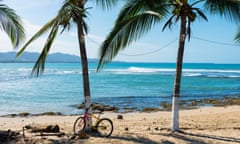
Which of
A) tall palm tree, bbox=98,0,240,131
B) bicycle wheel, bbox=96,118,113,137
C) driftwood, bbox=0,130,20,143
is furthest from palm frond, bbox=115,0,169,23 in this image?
driftwood, bbox=0,130,20,143

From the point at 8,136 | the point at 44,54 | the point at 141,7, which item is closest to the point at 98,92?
the point at 141,7

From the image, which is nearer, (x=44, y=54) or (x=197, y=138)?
(x=44, y=54)

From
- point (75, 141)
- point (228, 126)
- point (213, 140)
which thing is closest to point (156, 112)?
point (228, 126)

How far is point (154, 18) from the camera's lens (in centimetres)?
688

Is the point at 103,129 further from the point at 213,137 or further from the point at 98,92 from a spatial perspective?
the point at 98,92

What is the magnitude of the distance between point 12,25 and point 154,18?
3600 mm

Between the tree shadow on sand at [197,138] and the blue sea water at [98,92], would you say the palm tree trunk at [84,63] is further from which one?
the blue sea water at [98,92]

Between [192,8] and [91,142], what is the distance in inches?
160

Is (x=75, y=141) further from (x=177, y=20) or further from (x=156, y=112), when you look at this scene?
(x=156, y=112)

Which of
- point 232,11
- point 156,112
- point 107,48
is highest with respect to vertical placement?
point 232,11

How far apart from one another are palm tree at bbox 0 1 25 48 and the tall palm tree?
259 cm

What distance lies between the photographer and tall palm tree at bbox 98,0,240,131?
20.2ft

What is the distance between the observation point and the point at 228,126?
845cm

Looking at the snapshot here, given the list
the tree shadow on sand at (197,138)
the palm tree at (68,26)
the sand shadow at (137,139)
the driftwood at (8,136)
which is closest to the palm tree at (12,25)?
the palm tree at (68,26)
